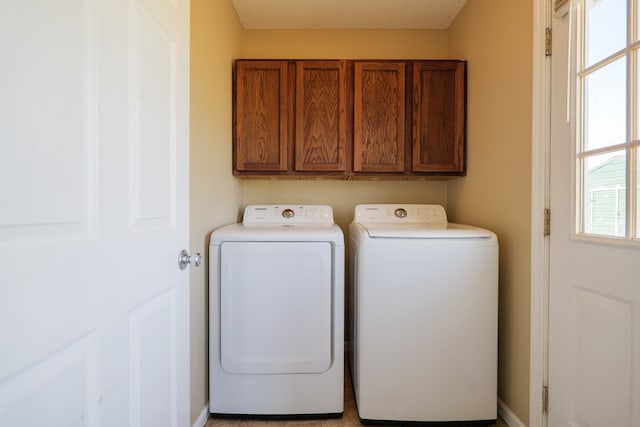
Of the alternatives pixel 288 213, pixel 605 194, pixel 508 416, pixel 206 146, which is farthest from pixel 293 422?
pixel 605 194

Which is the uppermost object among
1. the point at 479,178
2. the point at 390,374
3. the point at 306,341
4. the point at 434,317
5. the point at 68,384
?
the point at 479,178

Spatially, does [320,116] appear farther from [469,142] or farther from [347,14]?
[469,142]

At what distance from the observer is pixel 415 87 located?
82.4 inches

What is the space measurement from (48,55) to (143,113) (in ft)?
Result: 0.98

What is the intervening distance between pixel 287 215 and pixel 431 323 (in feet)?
3.74

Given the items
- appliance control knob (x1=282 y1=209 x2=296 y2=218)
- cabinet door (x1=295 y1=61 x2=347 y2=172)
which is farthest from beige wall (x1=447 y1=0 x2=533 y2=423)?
appliance control knob (x1=282 y1=209 x2=296 y2=218)

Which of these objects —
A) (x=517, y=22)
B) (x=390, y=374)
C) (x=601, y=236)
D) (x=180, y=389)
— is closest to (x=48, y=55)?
(x=180, y=389)

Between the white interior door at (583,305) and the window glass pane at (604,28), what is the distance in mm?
12

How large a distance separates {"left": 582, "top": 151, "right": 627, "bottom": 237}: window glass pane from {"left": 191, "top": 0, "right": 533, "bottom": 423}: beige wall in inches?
10.9

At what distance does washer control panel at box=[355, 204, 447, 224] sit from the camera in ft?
7.19

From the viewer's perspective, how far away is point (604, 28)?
112 centimetres

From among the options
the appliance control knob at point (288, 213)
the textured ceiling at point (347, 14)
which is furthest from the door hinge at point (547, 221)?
the textured ceiling at point (347, 14)

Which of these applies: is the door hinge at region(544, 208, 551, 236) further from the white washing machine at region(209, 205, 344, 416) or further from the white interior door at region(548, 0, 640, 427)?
the white washing machine at region(209, 205, 344, 416)

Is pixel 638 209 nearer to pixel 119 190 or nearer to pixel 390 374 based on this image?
pixel 390 374
